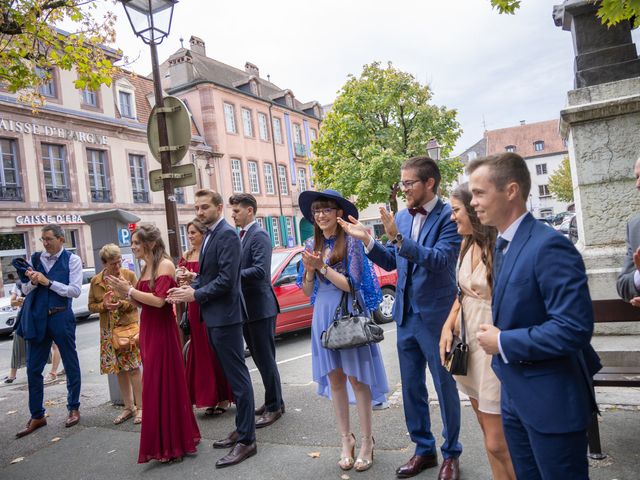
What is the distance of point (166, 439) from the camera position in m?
4.06

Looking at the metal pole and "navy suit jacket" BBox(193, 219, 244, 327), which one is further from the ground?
the metal pole

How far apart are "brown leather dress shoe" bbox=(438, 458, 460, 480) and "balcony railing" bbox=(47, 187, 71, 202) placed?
22579 millimetres

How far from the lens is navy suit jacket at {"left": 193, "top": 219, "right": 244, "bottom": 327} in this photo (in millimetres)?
3930

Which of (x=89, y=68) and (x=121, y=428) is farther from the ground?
(x=89, y=68)

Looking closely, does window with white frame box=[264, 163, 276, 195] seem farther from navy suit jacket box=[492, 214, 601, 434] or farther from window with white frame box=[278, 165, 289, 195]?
navy suit jacket box=[492, 214, 601, 434]

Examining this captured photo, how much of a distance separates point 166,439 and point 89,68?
5375 millimetres

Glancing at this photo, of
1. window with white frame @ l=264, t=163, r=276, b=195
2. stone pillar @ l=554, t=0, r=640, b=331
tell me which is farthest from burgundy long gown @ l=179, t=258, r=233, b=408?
window with white frame @ l=264, t=163, r=276, b=195

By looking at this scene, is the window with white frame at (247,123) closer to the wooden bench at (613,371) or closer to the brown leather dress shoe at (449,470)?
the wooden bench at (613,371)

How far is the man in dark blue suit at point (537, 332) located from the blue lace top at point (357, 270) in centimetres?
164

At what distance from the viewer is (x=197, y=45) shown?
125ft

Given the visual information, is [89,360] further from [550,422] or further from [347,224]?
A: [550,422]

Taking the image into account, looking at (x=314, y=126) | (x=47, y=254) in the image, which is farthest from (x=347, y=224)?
(x=314, y=126)

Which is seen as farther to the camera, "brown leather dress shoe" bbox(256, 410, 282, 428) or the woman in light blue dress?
"brown leather dress shoe" bbox(256, 410, 282, 428)

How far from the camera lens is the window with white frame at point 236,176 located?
33.7 meters
